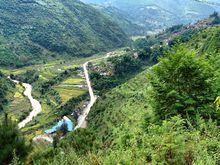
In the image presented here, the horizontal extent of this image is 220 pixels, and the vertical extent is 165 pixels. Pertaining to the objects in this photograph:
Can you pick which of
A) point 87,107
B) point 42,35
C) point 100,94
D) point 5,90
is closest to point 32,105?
point 5,90

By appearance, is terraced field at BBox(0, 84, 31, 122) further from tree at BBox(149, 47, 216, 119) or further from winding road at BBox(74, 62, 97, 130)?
tree at BBox(149, 47, 216, 119)

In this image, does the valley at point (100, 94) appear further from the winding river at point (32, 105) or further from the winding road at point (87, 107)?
the winding road at point (87, 107)

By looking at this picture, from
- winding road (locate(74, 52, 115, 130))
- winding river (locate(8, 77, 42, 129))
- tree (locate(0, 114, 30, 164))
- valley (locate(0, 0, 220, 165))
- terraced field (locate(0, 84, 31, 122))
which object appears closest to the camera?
valley (locate(0, 0, 220, 165))

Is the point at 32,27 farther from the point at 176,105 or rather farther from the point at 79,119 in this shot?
the point at 176,105

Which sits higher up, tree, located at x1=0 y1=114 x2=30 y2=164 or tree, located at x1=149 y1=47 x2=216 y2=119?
tree, located at x1=149 y1=47 x2=216 y2=119

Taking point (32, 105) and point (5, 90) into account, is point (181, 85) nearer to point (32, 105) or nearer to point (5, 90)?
point (32, 105)

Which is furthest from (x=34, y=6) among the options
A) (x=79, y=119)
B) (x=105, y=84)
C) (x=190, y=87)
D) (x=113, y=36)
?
(x=190, y=87)

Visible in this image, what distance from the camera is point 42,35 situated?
547 ft

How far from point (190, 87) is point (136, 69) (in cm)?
8063

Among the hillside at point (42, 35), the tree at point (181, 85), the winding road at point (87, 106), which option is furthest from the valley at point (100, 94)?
the hillside at point (42, 35)

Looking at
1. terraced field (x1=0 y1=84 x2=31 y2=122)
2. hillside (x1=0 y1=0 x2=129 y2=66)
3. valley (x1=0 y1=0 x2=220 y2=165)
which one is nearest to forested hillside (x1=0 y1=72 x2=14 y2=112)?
valley (x1=0 y1=0 x2=220 y2=165)

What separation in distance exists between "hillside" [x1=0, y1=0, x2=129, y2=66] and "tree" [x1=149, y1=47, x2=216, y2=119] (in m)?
118

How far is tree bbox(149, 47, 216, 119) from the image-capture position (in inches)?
637

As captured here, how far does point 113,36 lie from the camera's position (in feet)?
655
